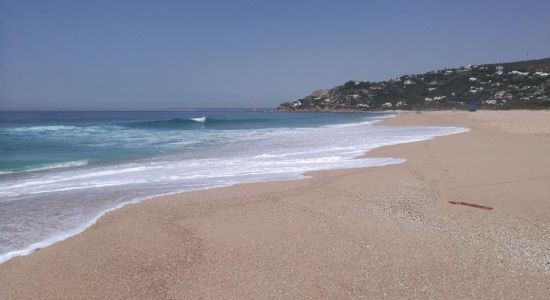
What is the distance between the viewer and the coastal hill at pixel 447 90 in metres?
62.3

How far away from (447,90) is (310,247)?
284ft

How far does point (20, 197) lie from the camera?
6.68 metres

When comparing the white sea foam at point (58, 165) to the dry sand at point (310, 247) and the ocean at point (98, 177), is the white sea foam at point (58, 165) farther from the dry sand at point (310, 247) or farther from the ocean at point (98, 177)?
the dry sand at point (310, 247)

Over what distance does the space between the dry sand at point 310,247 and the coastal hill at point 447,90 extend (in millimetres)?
46095

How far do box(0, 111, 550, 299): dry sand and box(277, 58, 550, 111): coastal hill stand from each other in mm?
46095

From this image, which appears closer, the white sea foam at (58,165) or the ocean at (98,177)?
the ocean at (98,177)

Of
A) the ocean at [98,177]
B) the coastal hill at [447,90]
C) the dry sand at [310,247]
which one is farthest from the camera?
the coastal hill at [447,90]

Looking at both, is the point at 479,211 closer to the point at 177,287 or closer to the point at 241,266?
the point at 241,266

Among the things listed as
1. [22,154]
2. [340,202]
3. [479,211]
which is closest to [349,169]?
[340,202]

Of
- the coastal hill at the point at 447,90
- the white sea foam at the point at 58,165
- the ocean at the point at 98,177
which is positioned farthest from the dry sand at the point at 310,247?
the coastal hill at the point at 447,90

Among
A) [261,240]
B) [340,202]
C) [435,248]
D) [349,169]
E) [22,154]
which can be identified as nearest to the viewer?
[435,248]

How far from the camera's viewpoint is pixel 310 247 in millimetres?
4051

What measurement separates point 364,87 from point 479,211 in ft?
337

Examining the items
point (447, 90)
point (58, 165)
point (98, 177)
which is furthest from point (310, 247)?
point (447, 90)
